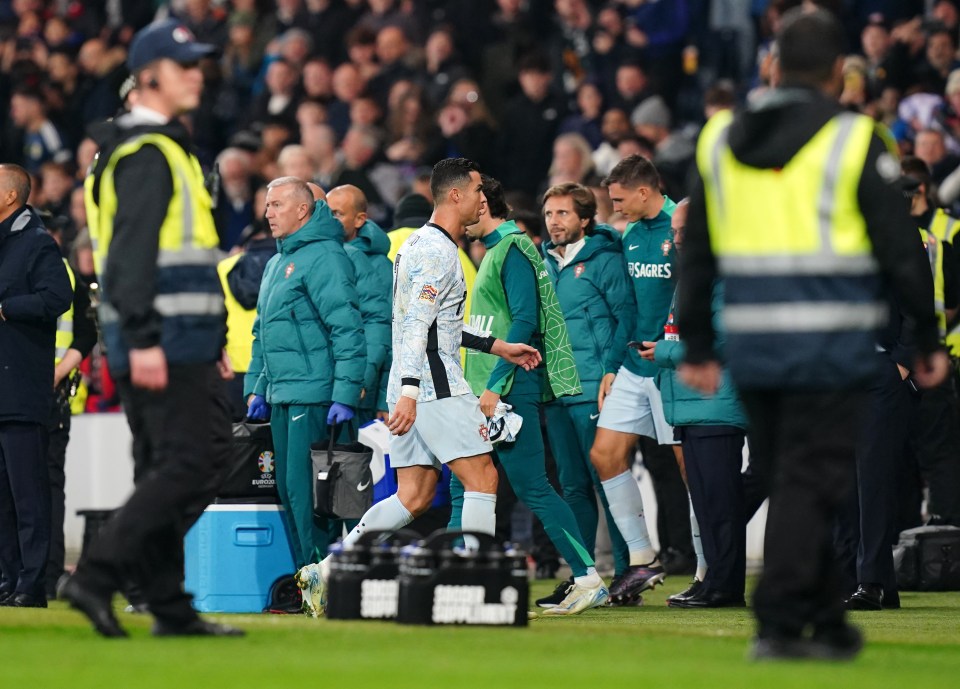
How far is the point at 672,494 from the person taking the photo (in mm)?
13320

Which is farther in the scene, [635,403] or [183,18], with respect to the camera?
[183,18]

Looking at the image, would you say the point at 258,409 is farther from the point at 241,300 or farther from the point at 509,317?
the point at 241,300

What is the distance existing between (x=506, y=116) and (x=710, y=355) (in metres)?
12.0

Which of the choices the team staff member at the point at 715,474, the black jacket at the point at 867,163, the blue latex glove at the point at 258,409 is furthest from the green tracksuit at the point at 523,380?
the black jacket at the point at 867,163

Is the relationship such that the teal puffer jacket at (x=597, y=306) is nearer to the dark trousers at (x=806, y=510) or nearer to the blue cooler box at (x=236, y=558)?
the blue cooler box at (x=236, y=558)

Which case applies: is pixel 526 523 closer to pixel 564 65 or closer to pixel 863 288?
pixel 564 65

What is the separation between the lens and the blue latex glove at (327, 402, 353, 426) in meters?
10.3

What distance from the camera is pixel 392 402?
9469 mm

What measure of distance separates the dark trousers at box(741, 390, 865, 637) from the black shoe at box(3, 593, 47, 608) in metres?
5.20

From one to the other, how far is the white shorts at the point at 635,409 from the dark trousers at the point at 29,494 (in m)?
3.28

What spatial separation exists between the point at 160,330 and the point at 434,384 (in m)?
2.57

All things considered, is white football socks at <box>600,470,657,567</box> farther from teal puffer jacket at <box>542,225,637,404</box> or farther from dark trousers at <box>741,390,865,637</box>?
dark trousers at <box>741,390,865,637</box>

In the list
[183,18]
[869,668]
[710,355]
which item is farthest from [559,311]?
[183,18]

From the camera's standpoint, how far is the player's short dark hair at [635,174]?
11039mm
